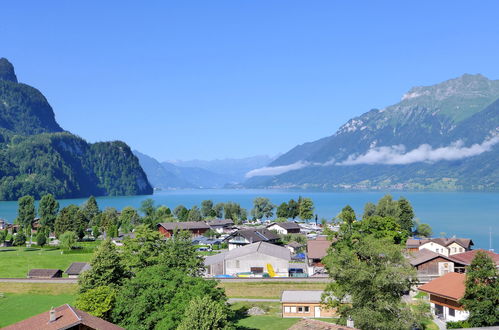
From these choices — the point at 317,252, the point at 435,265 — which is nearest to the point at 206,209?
the point at 317,252

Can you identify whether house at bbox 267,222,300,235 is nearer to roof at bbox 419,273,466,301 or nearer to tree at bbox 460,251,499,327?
roof at bbox 419,273,466,301

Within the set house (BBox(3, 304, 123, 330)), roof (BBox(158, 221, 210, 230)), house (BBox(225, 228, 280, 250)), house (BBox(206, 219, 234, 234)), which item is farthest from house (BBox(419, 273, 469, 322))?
house (BBox(206, 219, 234, 234))

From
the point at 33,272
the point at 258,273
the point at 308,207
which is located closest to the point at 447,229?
the point at 308,207

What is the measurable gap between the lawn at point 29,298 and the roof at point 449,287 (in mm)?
34016

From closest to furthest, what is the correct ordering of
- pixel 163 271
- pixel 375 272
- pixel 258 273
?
1. pixel 375 272
2. pixel 163 271
3. pixel 258 273

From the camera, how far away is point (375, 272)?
28922 millimetres

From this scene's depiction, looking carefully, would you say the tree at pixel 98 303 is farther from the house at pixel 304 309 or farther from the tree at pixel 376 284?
the tree at pixel 376 284

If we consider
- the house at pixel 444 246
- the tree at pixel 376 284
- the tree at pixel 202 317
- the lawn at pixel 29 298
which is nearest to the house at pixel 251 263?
the lawn at pixel 29 298

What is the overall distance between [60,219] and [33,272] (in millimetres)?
45755

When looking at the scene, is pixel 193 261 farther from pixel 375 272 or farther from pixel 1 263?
pixel 1 263

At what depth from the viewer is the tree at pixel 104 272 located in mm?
39125

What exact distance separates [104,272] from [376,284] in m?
23.2

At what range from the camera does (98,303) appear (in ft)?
111

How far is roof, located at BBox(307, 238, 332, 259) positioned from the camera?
62.1 metres
